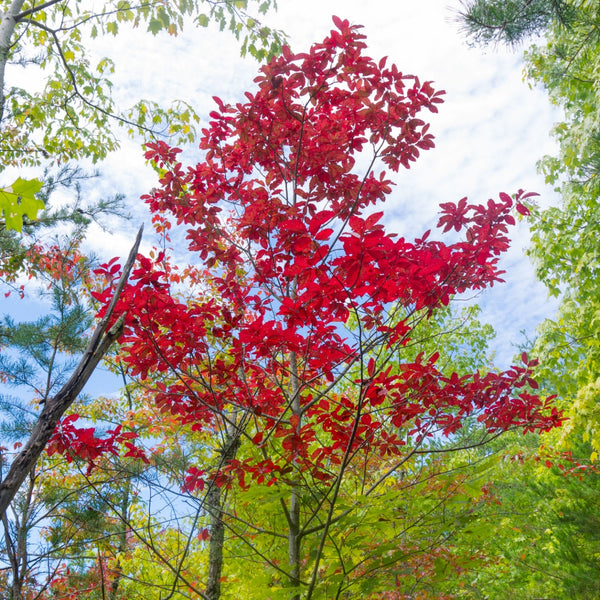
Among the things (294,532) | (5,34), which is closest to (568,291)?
(294,532)

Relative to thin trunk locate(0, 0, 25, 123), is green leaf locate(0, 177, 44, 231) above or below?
below

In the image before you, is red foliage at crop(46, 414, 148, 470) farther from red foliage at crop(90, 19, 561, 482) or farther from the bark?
the bark

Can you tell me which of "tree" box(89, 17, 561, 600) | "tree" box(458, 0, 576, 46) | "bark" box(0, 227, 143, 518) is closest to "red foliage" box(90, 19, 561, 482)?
"tree" box(89, 17, 561, 600)

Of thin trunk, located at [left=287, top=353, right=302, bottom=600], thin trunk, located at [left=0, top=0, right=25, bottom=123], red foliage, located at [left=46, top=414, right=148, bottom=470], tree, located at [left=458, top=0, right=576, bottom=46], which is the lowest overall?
thin trunk, located at [left=287, top=353, right=302, bottom=600]

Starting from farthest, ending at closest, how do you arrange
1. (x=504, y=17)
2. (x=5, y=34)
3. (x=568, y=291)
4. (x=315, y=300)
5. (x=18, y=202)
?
(x=568, y=291) < (x=504, y=17) < (x=5, y=34) < (x=315, y=300) < (x=18, y=202)

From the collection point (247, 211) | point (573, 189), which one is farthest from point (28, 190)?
point (573, 189)

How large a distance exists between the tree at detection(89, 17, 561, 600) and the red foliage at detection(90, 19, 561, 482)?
1 centimetres

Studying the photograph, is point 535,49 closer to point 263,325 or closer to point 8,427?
point 263,325

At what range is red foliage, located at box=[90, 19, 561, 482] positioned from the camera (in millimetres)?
2662

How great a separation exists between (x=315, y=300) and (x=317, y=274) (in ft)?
0.52

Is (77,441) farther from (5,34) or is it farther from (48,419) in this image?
(5,34)

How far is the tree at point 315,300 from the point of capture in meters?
2.57

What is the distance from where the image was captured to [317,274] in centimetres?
239

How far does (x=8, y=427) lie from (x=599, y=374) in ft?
25.5
